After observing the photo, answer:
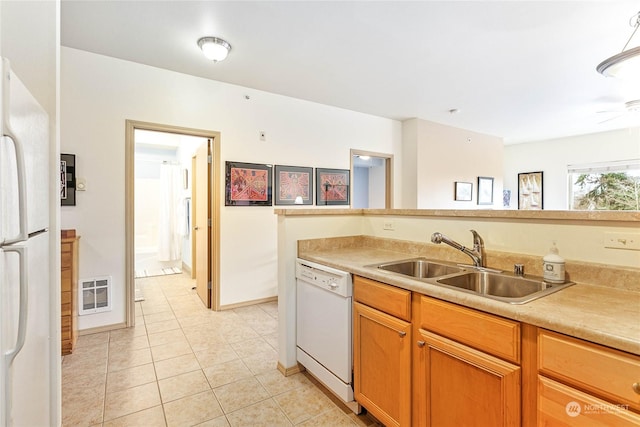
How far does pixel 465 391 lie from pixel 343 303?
746 millimetres

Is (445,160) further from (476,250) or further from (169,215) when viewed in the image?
(169,215)

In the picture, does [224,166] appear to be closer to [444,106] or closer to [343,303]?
[343,303]

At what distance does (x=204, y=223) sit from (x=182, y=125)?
118 cm

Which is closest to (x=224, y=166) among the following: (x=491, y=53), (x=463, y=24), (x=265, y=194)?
(x=265, y=194)

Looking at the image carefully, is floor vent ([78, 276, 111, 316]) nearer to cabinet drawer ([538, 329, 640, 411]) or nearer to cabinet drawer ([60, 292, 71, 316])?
cabinet drawer ([60, 292, 71, 316])

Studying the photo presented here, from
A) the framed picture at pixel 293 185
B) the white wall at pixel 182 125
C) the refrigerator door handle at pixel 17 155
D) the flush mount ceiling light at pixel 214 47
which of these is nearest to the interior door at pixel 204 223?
the white wall at pixel 182 125

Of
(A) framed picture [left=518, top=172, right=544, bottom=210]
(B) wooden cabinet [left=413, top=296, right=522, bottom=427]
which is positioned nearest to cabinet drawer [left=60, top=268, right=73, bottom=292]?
(B) wooden cabinet [left=413, top=296, right=522, bottom=427]

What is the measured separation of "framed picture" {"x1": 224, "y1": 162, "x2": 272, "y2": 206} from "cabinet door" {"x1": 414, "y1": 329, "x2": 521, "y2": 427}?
279 centimetres

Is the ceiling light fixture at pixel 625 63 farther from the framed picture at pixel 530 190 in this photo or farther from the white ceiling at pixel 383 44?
the framed picture at pixel 530 190

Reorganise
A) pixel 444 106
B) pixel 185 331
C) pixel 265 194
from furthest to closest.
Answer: pixel 444 106, pixel 265 194, pixel 185 331

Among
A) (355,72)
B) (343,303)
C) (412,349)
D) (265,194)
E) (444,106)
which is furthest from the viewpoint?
(444,106)

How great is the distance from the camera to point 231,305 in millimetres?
3609

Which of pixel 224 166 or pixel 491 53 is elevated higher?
pixel 491 53

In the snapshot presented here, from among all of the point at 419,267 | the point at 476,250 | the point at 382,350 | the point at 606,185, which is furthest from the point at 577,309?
the point at 606,185
